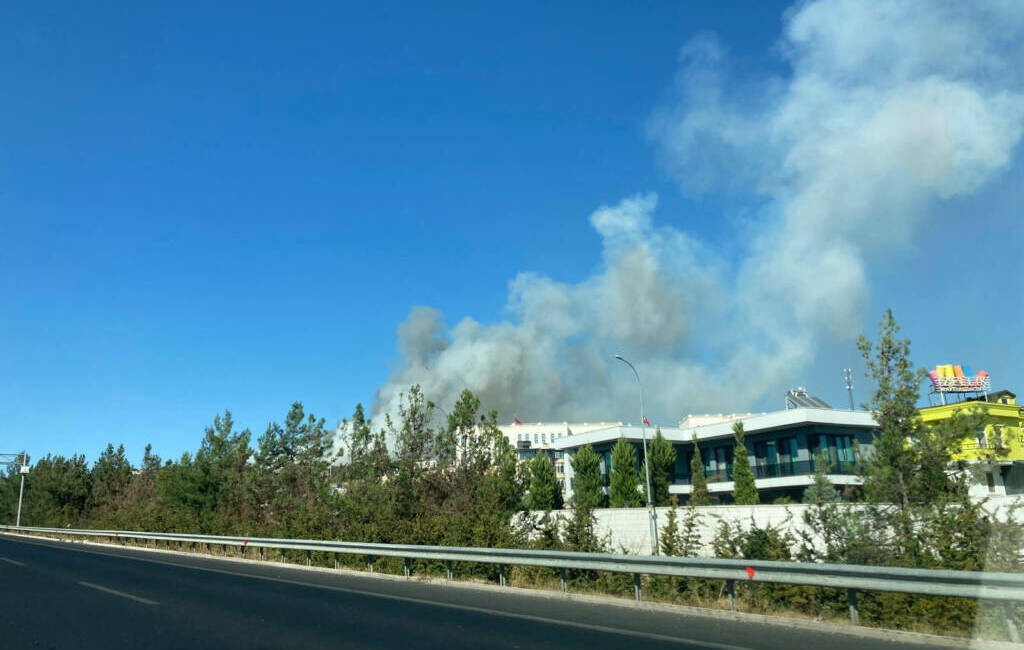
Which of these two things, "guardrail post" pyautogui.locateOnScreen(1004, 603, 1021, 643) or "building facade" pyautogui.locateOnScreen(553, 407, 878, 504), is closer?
"guardrail post" pyautogui.locateOnScreen(1004, 603, 1021, 643)

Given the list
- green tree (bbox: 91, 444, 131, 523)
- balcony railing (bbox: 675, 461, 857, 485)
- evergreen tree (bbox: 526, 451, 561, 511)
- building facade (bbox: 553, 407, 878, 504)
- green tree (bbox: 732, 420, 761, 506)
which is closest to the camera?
green tree (bbox: 732, 420, 761, 506)

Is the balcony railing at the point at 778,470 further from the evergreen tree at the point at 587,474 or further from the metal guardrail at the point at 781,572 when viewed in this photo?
the metal guardrail at the point at 781,572

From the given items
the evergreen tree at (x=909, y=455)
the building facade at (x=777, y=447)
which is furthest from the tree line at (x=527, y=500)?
the building facade at (x=777, y=447)

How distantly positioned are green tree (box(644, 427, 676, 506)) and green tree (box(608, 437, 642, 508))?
1255mm

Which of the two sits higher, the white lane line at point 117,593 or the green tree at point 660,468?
the green tree at point 660,468

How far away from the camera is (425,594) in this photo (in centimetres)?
1388

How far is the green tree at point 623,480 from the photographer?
51681mm

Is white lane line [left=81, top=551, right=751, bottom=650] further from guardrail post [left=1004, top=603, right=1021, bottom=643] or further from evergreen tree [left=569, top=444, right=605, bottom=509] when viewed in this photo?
evergreen tree [left=569, top=444, right=605, bottom=509]

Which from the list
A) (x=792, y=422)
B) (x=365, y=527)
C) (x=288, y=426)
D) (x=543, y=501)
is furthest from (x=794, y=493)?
Result: (x=365, y=527)

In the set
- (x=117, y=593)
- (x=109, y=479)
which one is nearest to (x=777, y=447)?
(x=117, y=593)

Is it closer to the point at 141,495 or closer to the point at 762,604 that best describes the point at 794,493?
the point at 762,604

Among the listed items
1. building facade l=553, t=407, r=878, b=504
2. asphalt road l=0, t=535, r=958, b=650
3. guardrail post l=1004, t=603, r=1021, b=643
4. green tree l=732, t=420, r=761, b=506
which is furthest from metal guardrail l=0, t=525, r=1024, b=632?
building facade l=553, t=407, r=878, b=504

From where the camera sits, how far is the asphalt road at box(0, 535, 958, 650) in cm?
838

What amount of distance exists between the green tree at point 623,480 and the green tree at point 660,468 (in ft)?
4.12
